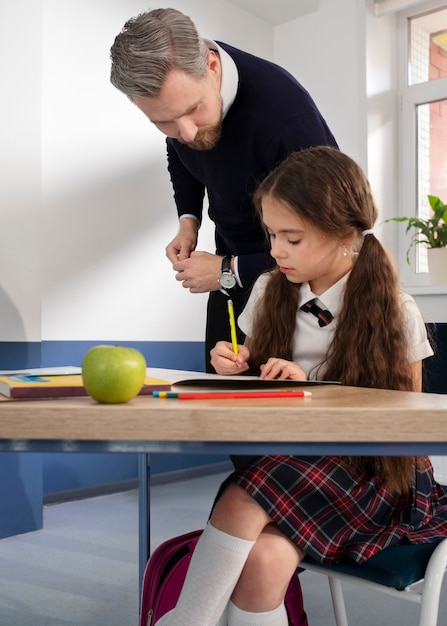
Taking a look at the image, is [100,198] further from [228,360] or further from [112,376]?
[112,376]

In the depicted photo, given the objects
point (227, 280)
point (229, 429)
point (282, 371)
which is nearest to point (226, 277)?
point (227, 280)

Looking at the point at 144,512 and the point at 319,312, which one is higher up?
the point at 319,312

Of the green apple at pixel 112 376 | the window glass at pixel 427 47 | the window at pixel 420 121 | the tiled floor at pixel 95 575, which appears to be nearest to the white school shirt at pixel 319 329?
the green apple at pixel 112 376

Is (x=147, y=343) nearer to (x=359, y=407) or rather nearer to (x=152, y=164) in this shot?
(x=152, y=164)

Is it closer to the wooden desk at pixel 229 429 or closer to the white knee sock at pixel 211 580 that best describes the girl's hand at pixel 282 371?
the white knee sock at pixel 211 580

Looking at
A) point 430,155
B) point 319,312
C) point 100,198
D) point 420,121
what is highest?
point 420,121

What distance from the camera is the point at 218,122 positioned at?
1637mm

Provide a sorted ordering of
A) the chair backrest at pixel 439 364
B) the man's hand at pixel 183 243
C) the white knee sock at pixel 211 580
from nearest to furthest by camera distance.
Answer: the white knee sock at pixel 211 580 < the man's hand at pixel 183 243 < the chair backrest at pixel 439 364

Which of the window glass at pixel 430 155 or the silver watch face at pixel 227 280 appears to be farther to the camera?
the window glass at pixel 430 155

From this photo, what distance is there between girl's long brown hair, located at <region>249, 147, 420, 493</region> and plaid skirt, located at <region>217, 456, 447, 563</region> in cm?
19

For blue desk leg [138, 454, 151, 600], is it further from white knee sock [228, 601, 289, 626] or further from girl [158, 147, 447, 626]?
white knee sock [228, 601, 289, 626]

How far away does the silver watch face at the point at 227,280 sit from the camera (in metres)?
1.71

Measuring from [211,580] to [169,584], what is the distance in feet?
1.06

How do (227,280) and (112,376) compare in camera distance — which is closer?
(112,376)
